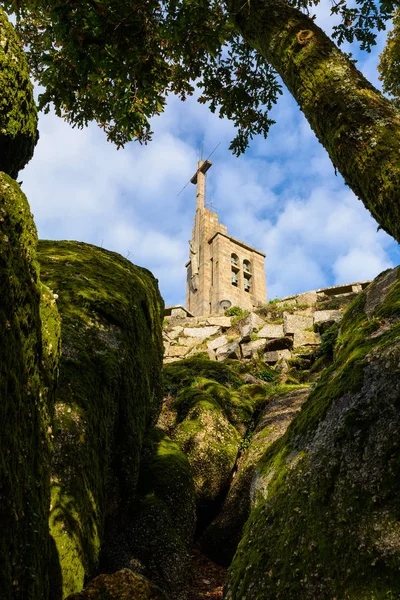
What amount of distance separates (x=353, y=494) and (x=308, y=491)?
0.44m

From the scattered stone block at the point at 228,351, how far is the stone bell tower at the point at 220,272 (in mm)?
19808

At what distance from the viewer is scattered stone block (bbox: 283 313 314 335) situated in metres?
18.6

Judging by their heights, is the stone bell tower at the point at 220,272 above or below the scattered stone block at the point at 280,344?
above

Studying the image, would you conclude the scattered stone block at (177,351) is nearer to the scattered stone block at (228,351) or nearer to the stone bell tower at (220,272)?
the scattered stone block at (228,351)

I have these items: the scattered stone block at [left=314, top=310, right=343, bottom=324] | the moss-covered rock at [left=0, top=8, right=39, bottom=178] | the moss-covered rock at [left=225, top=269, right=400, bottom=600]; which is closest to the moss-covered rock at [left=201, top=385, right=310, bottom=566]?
the moss-covered rock at [left=225, top=269, right=400, bottom=600]

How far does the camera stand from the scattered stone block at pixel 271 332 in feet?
61.3

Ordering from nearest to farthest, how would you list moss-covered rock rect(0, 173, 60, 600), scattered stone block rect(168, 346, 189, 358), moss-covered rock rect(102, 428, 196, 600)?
moss-covered rock rect(0, 173, 60, 600)
moss-covered rock rect(102, 428, 196, 600)
scattered stone block rect(168, 346, 189, 358)

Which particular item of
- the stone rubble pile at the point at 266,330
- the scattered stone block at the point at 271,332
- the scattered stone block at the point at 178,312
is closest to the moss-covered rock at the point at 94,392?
the stone rubble pile at the point at 266,330

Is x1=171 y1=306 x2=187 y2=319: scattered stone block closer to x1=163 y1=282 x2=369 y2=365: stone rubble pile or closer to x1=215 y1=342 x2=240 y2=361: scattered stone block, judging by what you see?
x1=163 y1=282 x2=369 y2=365: stone rubble pile

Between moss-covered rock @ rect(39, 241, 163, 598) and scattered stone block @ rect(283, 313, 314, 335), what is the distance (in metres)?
12.4

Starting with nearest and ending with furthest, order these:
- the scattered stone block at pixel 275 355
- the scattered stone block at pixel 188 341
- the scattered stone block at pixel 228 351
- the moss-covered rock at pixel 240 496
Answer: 1. the moss-covered rock at pixel 240 496
2. the scattered stone block at pixel 275 355
3. the scattered stone block at pixel 228 351
4. the scattered stone block at pixel 188 341

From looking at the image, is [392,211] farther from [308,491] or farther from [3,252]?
[3,252]

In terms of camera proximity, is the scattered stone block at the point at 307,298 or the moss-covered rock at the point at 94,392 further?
the scattered stone block at the point at 307,298

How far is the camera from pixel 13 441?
210 cm
